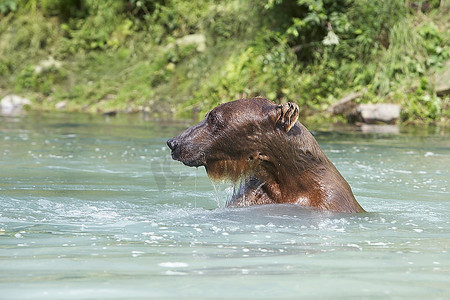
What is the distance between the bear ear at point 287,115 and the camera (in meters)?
5.41

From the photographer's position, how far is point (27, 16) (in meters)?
23.8

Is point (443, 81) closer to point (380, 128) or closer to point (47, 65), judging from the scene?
point (380, 128)

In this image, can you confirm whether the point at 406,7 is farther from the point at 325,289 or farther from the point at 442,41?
the point at 325,289

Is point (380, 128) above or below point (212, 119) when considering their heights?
Answer: above

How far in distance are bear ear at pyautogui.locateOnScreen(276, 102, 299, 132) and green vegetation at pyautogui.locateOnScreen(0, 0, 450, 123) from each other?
35.0 ft

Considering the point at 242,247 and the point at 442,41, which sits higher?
the point at 442,41

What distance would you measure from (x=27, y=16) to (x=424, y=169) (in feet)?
57.9

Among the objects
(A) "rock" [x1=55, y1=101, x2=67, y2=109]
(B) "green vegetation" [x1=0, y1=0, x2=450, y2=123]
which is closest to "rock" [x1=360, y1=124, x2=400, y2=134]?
(B) "green vegetation" [x1=0, y1=0, x2=450, y2=123]

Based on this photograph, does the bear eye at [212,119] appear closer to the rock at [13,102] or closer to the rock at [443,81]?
the rock at [443,81]

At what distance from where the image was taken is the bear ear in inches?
213

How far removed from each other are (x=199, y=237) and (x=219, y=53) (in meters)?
15.2

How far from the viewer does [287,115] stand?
17.9 feet

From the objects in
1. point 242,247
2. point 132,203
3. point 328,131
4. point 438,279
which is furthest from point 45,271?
point 328,131

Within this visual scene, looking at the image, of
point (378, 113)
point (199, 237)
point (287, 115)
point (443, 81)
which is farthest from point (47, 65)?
point (199, 237)
